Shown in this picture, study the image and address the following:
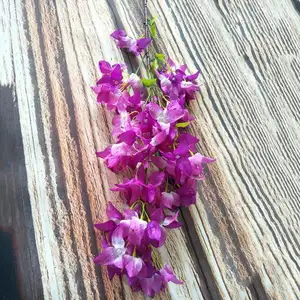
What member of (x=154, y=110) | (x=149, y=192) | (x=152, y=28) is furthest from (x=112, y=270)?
(x=152, y=28)

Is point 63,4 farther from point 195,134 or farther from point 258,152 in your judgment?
point 258,152

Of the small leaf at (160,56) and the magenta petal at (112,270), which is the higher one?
the small leaf at (160,56)

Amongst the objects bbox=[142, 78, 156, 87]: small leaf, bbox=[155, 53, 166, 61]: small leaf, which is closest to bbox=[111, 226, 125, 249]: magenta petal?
bbox=[142, 78, 156, 87]: small leaf

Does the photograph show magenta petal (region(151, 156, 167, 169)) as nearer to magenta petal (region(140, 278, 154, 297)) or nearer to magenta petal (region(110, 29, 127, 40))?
magenta petal (region(140, 278, 154, 297))

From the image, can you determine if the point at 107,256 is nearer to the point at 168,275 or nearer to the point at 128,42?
the point at 168,275

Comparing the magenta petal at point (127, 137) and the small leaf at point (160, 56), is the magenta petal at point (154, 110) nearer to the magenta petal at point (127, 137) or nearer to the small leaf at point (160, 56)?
the magenta petal at point (127, 137)

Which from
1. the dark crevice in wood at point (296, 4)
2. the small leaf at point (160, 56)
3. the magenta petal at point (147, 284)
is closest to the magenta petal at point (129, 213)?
the magenta petal at point (147, 284)
